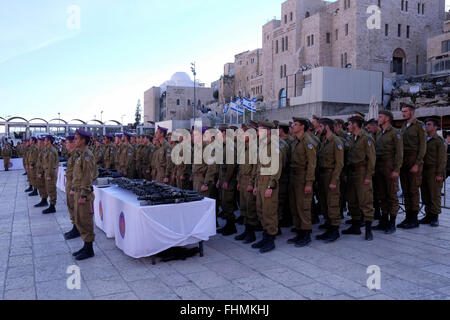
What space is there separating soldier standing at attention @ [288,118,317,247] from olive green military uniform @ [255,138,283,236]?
382mm

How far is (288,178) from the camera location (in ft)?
20.8

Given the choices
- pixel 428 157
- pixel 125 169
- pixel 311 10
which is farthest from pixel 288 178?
pixel 311 10

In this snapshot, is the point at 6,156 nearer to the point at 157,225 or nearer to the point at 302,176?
the point at 157,225

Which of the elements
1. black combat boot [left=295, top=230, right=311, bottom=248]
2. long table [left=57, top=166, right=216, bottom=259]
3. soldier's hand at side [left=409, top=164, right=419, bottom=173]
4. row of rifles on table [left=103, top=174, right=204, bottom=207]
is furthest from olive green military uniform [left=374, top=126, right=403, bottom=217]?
row of rifles on table [left=103, top=174, right=204, bottom=207]

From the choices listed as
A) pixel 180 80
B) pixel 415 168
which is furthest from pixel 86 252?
pixel 180 80

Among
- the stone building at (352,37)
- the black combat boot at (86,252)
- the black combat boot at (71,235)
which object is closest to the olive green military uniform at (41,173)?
the black combat boot at (71,235)

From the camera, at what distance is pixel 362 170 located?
614 centimetres

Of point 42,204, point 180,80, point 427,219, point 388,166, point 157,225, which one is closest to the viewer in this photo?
point 157,225

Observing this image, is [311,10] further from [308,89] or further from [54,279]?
[54,279]

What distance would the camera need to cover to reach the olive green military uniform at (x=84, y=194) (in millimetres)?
5160

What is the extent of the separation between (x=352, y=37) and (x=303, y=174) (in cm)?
3941

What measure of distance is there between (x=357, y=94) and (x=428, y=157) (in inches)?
1199

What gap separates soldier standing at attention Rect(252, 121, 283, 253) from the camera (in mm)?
5371

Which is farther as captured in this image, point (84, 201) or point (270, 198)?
point (270, 198)
